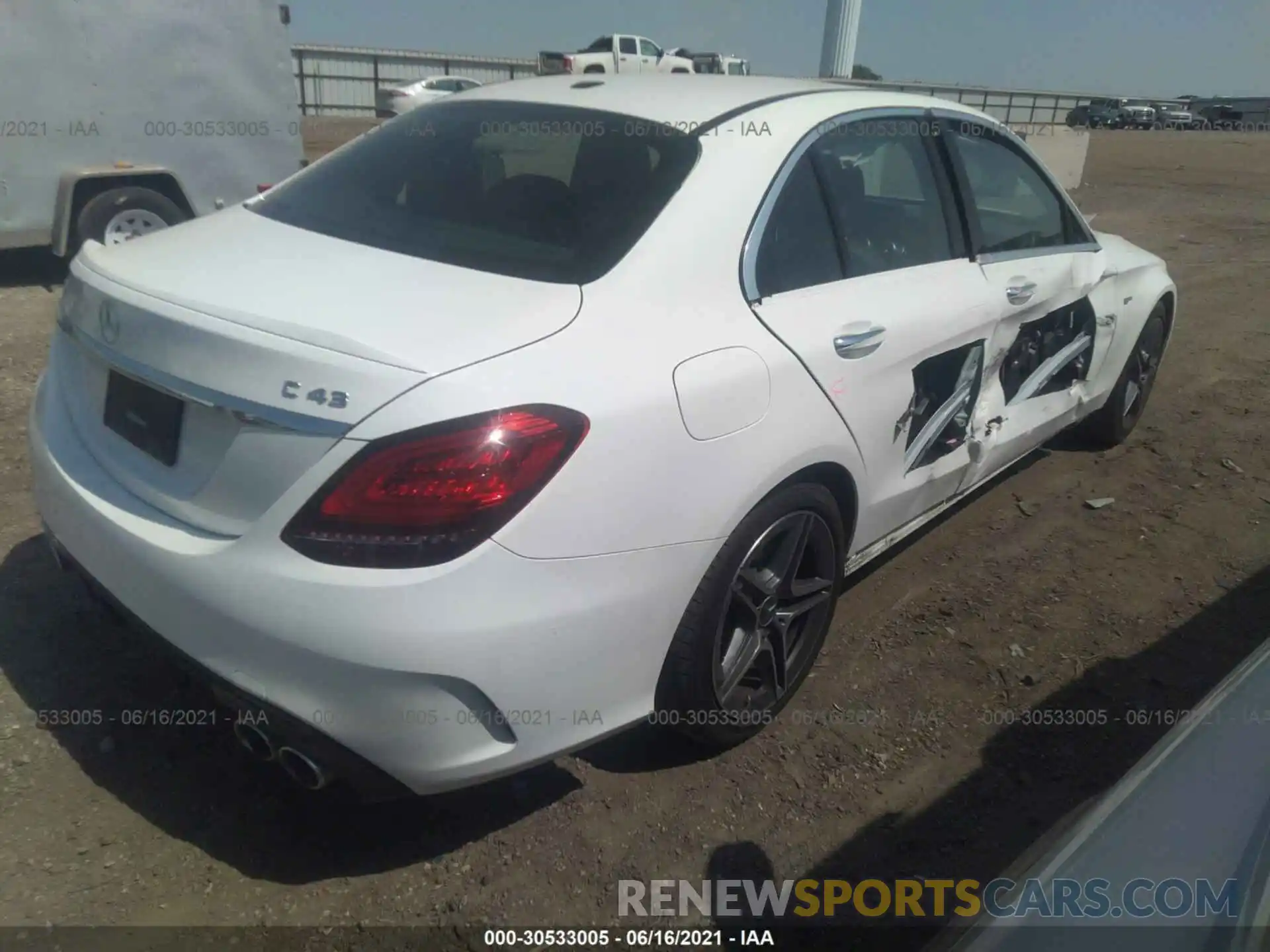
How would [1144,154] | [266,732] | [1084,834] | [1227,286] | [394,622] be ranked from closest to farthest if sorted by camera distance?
[1084,834] < [394,622] < [266,732] < [1227,286] < [1144,154]

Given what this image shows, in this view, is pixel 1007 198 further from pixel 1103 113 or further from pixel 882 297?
pixel 1103 113

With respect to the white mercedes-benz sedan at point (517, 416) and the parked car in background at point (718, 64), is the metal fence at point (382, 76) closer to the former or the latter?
the parked car in background at point (718, 64)

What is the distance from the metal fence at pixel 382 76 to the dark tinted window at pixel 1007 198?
65.8ft

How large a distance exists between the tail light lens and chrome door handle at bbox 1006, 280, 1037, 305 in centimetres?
228

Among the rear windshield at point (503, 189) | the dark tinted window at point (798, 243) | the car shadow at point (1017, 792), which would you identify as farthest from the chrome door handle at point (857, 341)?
the car shadow at point (1017, 792)

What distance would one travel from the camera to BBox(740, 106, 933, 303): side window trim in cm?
250

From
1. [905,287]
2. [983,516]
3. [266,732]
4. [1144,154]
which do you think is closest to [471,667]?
[266,732]

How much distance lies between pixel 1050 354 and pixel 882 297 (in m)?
1.39

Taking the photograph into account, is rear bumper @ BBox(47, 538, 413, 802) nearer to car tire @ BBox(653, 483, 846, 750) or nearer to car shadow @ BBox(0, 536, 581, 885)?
car shadow @ BBox(0, 536, 581, 885)

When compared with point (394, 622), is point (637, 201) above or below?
above

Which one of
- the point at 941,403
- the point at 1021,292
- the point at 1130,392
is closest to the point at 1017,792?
the point at 941,403

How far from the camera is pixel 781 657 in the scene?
2807mm

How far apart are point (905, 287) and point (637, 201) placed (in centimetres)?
100

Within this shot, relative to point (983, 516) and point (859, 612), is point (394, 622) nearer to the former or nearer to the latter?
point (859, 612)
